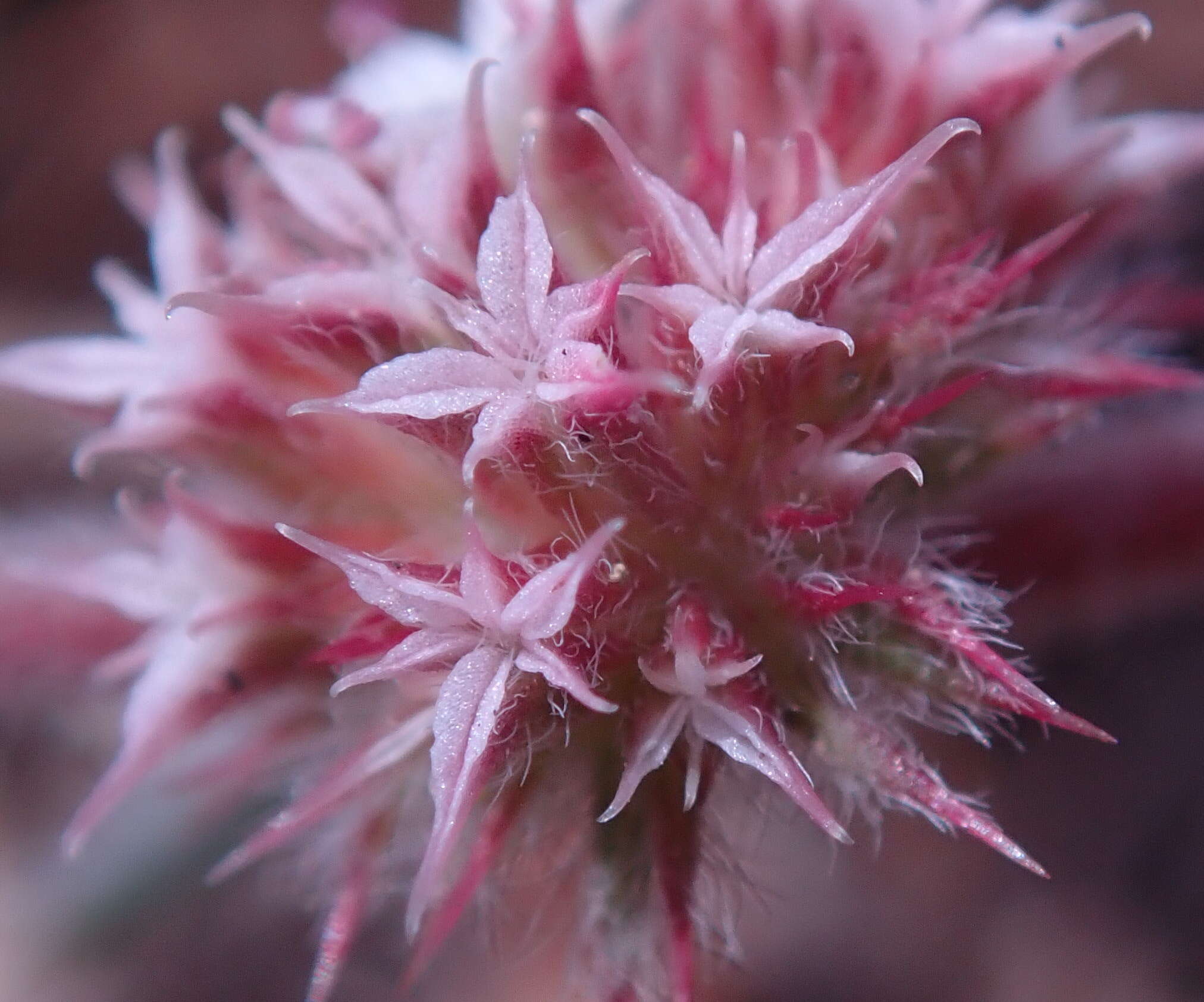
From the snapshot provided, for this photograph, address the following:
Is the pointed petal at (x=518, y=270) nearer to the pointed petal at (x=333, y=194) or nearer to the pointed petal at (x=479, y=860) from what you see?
the pointed petal at (x=333, y=194)

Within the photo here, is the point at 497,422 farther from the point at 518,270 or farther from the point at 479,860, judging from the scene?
the point at 479,860

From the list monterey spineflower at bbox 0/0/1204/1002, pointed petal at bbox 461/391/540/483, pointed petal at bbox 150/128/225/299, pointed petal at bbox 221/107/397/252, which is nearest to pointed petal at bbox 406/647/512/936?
monterey spineflower at bbox 0/0/1204/1002

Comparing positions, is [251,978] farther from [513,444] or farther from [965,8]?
[965,8]

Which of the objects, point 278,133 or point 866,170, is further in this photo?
point 278,133

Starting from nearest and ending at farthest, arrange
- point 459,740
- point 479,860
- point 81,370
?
point 459,740 < point 479,860 < point 81,370

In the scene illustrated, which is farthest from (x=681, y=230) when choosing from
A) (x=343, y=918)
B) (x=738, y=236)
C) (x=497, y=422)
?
(x=343, y=918)

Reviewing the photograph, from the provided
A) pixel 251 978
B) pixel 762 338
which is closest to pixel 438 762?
pixel 762 338

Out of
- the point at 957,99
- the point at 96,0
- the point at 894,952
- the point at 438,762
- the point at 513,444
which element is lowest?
the point at 894,952

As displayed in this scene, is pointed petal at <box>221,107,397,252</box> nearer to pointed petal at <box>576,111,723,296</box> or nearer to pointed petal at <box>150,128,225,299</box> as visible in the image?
pointed petal at <box>150,128,225,299</box>
